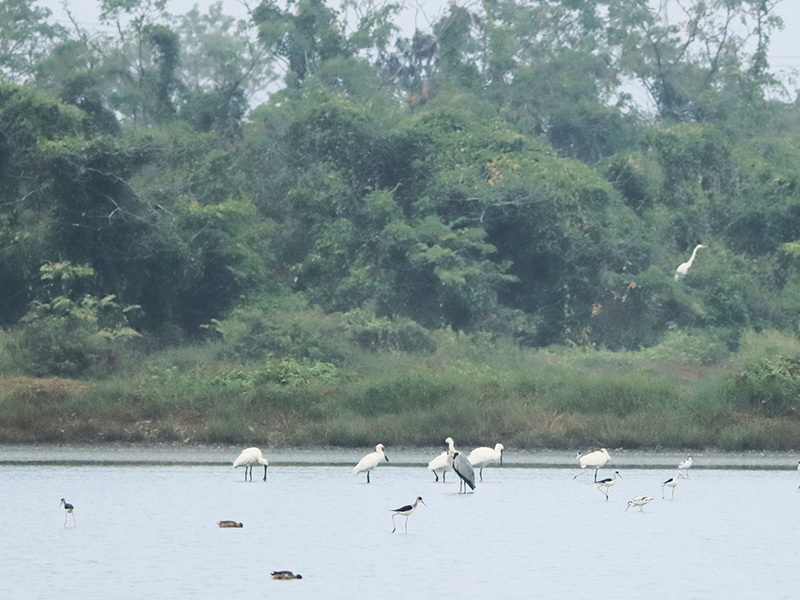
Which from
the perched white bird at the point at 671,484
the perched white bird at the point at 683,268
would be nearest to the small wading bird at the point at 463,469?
the perched white bird at the point at 671,484

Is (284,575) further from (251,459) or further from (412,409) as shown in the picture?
(412,409)

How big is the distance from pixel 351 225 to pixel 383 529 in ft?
75.1

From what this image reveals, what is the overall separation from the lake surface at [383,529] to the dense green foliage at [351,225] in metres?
4.25

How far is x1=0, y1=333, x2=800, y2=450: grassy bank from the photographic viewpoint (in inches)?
1077

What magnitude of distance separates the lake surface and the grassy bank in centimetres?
67

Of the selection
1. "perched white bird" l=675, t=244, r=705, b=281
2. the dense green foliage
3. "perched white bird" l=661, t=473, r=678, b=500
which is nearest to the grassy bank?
the dense green foliage

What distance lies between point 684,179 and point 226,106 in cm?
1515

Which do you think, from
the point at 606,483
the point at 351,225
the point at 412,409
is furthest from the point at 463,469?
the point at 351,225

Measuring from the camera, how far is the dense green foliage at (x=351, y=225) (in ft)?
118

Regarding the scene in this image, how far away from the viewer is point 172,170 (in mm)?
42125

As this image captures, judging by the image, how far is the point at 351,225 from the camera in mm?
40688

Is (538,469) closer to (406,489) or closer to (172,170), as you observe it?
(406,489)

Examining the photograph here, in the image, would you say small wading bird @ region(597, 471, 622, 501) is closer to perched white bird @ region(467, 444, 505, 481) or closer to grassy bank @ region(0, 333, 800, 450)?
perched white bird @ region(467, 444, 505, 481)

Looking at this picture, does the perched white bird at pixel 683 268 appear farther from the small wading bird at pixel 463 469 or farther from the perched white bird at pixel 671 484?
the small wading bird at pixel 463 469
